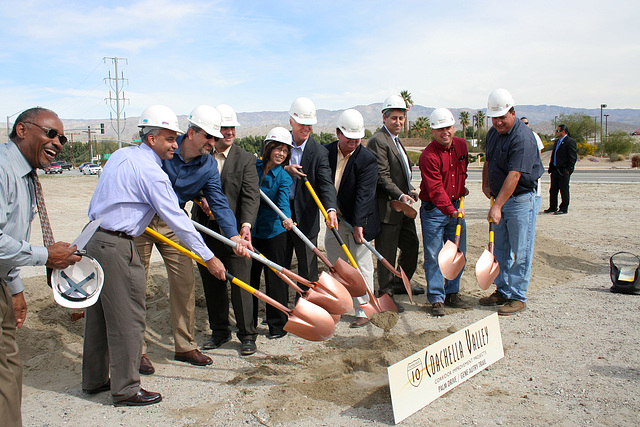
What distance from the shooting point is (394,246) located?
5621mm

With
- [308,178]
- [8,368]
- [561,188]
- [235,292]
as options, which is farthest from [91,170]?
[8,368]

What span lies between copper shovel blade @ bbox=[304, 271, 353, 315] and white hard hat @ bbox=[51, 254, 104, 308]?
1.58m

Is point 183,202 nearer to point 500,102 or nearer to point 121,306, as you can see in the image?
point 121,306

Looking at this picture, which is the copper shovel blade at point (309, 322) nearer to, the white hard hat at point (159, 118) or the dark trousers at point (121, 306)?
the dark trousers at point (121, 306)

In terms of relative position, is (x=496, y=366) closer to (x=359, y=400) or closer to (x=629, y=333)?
(x=359, y=400)

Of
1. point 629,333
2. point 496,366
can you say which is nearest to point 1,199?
point 496,366

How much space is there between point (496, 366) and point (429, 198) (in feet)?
6.60

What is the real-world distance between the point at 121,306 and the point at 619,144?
155ft

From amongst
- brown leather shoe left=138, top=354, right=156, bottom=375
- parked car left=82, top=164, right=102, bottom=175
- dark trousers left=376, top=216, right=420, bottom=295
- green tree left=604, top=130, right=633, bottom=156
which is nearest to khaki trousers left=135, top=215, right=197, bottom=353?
brown leather shoe left=138, top=354, right=156, bottom=375

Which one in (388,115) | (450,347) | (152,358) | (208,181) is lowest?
(152,358)

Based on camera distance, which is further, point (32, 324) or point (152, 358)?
point (32, 324)

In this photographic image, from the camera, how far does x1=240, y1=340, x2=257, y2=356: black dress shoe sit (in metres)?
4.41

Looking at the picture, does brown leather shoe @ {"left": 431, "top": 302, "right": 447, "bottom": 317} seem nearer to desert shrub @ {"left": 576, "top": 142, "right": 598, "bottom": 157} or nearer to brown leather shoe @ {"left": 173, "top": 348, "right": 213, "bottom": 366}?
brown leather shoe @ {"left": 173, "top": 348, "right": 213, "bottom": 366}

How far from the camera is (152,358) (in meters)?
4.42
